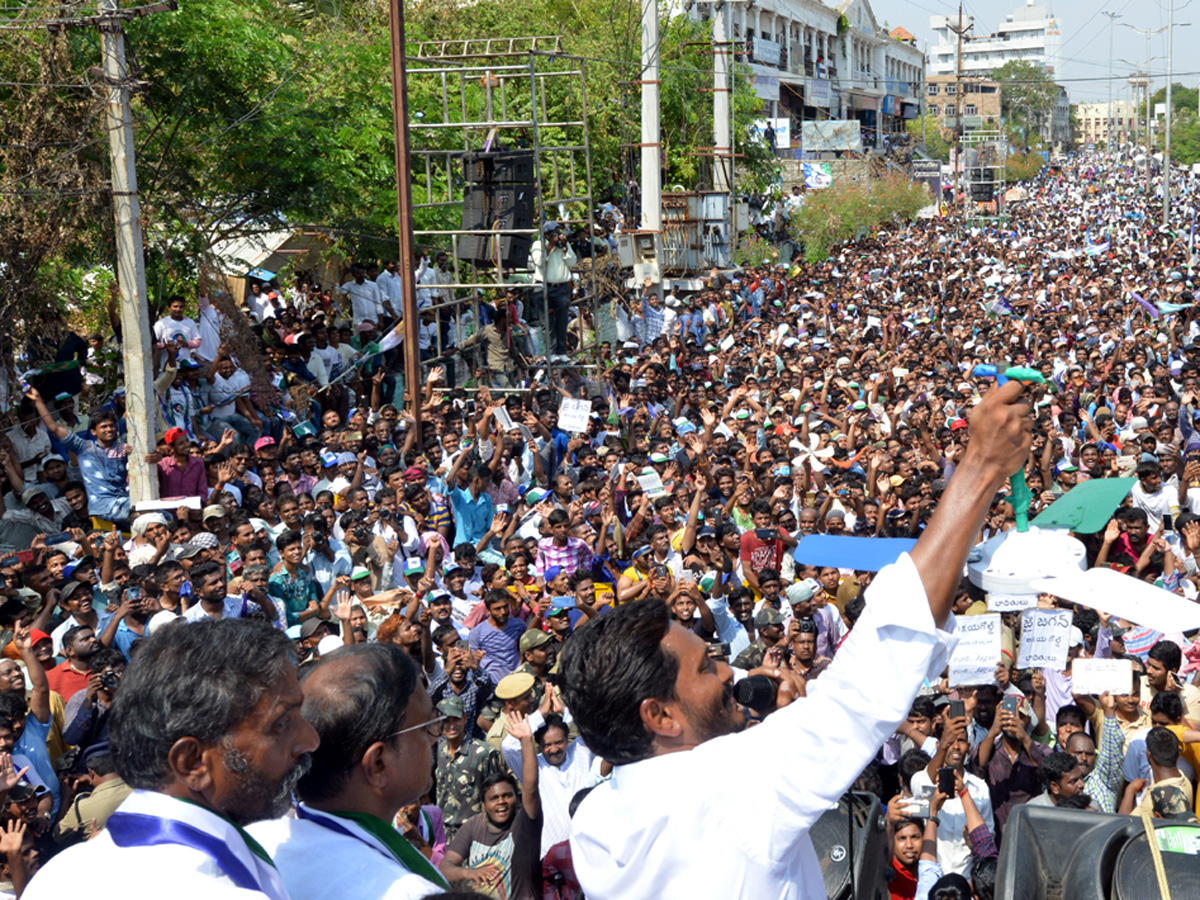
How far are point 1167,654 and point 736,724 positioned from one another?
4.29 m

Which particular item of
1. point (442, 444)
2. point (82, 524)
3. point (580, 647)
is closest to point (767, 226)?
point (442, 444)

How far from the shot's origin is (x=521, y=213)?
38.2ft

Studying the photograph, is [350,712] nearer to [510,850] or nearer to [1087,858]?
[1087,858]

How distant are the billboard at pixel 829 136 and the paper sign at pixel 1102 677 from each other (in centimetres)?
4465

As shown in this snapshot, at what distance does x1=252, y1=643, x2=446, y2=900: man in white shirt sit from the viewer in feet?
5.78

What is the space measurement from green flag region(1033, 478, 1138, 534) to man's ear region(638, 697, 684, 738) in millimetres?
626

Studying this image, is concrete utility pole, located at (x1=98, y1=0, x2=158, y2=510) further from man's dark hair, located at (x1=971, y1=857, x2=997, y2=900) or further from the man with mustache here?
the man with mustache

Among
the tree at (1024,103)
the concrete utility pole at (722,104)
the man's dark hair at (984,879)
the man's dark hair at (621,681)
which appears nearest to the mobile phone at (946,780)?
the man's dark hair at (984,879)

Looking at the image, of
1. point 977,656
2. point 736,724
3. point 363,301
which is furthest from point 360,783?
point 363,301

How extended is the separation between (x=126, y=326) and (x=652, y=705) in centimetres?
755

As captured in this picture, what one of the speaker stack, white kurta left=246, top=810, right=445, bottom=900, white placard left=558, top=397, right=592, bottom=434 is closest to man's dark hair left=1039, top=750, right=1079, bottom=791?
white kurta left=246, top=810, right=445, bottom=900

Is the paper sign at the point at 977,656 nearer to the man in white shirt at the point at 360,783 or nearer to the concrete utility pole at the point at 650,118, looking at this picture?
the man in white shirt at the point at 360,783

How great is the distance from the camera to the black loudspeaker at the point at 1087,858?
188cm

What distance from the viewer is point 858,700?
142 cm
